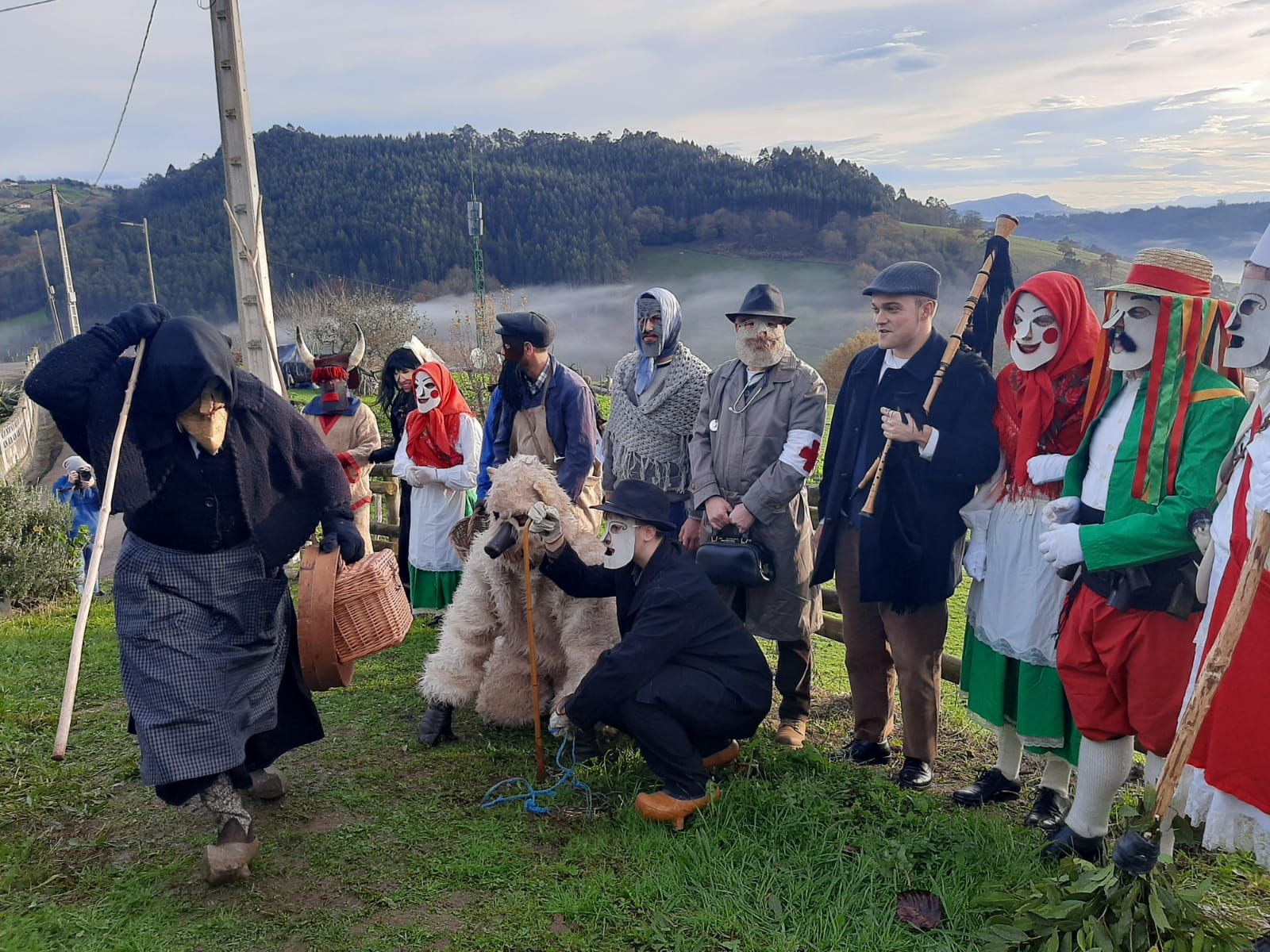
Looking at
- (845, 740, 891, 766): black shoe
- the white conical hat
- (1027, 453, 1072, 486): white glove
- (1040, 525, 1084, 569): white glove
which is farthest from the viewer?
(845, 740, 891, 766): black shoe

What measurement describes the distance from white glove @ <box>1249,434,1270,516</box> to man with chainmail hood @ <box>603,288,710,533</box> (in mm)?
2981

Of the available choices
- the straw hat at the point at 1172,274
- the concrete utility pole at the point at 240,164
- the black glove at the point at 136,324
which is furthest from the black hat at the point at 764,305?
the concrete utility pole at the point at 240,164

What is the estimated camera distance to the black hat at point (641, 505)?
4160 mm

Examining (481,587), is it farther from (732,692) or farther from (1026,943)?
(1026,943)

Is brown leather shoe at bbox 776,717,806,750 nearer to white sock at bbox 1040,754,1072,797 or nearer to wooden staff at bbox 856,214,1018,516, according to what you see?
white sock at bbox 1040,754,1072,797

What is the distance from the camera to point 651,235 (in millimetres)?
79438

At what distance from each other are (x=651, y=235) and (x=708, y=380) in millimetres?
77142

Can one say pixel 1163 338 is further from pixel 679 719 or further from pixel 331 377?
pixel 331 377

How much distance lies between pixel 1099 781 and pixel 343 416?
564 centimetres

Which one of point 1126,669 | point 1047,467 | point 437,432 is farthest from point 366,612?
point 1126,669

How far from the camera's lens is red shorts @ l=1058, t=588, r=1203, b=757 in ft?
10.4

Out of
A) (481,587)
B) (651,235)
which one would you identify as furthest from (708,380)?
(651,235)

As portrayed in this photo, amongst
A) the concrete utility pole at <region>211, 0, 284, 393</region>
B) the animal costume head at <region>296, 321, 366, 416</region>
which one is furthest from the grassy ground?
the concrete utility pole at <region>211, 0, 284, 393</region>

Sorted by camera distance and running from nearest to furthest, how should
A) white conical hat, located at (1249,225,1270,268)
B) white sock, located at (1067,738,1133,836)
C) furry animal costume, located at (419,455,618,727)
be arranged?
white conical hat, located at (1249,225,1270,268), white sock, located at (1067,738,1133,836), furry animal costume, located at (419,455,618,727)
